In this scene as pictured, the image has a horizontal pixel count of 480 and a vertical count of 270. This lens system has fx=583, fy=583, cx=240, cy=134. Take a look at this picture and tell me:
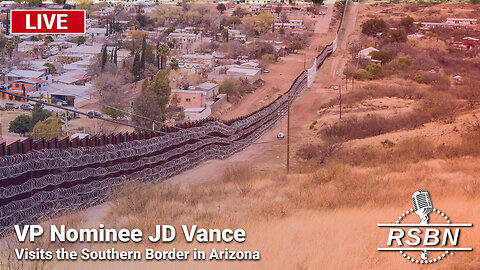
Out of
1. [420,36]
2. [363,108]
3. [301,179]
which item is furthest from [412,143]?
[420,36]

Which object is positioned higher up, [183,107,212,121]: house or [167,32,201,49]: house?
[167,32,201,49]: house

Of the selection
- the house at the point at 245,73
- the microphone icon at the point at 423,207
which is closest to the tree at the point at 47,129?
the house at the point at 245,73

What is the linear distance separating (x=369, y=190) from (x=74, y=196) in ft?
11.2

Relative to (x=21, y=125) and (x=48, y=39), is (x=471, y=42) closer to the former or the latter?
(x=21, y=125)

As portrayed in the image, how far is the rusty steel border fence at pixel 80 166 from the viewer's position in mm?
5715

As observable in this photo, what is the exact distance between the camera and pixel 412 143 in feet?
41.8

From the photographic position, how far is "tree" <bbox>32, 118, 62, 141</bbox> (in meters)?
20.4

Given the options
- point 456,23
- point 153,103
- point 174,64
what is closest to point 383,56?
point 456,23

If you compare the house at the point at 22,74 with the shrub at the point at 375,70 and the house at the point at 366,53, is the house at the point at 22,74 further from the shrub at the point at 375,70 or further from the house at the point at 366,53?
the shrub at the point at 375,70

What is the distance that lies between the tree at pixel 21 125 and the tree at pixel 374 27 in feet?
69.8

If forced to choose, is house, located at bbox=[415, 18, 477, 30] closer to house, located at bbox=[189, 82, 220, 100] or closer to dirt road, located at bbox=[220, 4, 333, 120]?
dirt road, located at bbox=[220, 4, 333, 120]

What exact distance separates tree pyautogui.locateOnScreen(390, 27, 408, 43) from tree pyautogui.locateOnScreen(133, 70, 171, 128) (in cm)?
1360

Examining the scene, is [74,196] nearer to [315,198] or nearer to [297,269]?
[315,198]

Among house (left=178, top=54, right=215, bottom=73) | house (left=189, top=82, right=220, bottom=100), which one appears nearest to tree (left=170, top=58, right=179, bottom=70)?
house (left=178, top=54, right=215, bottom=73)
